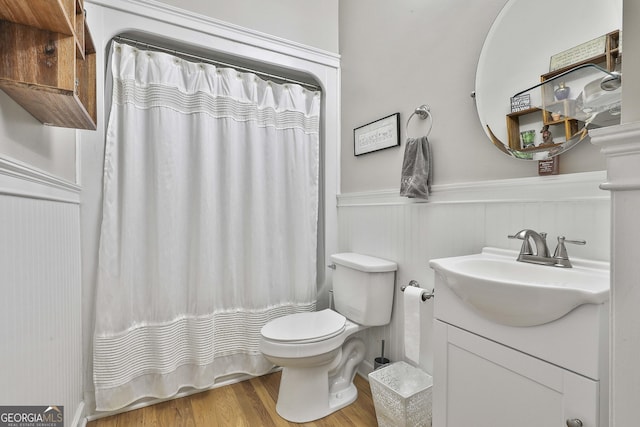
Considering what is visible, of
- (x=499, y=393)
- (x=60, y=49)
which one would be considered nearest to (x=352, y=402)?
(x=499, y=393)

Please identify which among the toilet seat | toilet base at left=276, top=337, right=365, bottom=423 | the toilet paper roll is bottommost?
toilet base at left=276, top=337, right=365, bottom=423

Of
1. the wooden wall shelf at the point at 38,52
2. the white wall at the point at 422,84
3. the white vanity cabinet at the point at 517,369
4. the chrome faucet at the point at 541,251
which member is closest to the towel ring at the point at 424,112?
the white wall at the point at 422,84

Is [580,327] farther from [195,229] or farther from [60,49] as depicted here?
[195,229]

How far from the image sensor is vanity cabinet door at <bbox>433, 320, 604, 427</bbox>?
750 mm

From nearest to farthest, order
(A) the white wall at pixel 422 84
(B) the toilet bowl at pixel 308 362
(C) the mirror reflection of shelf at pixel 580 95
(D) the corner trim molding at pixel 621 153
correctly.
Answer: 1. (D) the corner trim molding at pixel 621 153
2. (C) the mirror reflection of shelf at pixel 580 95
3. (A) the white wall at pixel 422 84
4. (B) the toilet bowl at pixel 308 362

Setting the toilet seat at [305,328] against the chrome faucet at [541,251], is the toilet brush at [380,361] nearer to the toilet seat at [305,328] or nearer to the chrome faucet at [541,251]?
the toilet seat at [305,328]

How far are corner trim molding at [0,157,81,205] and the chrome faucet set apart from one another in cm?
144

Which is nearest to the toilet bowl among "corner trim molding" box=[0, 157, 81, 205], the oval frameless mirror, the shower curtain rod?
"corner trim molding" box=[0, 157, 81, 205]

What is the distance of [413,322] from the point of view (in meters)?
1.38

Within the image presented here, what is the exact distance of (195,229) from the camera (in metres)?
1.82

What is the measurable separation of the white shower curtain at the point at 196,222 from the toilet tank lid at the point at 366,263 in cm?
33

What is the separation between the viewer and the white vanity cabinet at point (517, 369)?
72 centimetres

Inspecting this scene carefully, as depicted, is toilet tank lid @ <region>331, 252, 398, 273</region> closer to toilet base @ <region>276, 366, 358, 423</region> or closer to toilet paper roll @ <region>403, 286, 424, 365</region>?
toilet paper roll @ <region>403, 286, 424, 365</region>

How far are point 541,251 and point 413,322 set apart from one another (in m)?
0.58
